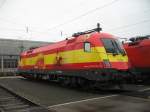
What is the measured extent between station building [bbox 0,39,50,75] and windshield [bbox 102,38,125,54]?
130 feet

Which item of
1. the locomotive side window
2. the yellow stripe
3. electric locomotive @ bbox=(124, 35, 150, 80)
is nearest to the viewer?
the yellow stripe

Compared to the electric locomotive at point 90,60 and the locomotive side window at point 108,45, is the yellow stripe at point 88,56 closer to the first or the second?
the electric locomotive at point 90,60

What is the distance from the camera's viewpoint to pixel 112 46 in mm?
16641

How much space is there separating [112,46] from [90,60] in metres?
1.57

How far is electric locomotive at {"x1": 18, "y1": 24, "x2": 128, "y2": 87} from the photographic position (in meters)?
15.5

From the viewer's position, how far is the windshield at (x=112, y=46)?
1639 centimetres

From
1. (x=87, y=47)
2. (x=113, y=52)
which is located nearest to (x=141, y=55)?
(x=113, y=52)

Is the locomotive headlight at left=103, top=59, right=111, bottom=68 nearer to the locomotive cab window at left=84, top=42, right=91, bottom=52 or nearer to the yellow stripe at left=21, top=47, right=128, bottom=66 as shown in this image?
the yellow stripe at left=21, top=47, right=128, bottom=66

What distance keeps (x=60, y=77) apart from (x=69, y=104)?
764cm

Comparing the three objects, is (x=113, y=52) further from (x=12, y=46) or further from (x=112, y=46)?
(x=12, y=46)

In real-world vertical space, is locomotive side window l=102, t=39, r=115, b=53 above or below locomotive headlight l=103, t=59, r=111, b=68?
above

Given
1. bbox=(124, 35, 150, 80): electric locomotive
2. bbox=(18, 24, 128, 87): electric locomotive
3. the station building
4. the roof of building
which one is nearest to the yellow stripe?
bbox=(18, 24, 128, 87): electric locomotive

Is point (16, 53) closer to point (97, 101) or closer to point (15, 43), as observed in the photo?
point (15, 43)

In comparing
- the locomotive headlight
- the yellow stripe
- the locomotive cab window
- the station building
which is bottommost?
the locomotive headlight
